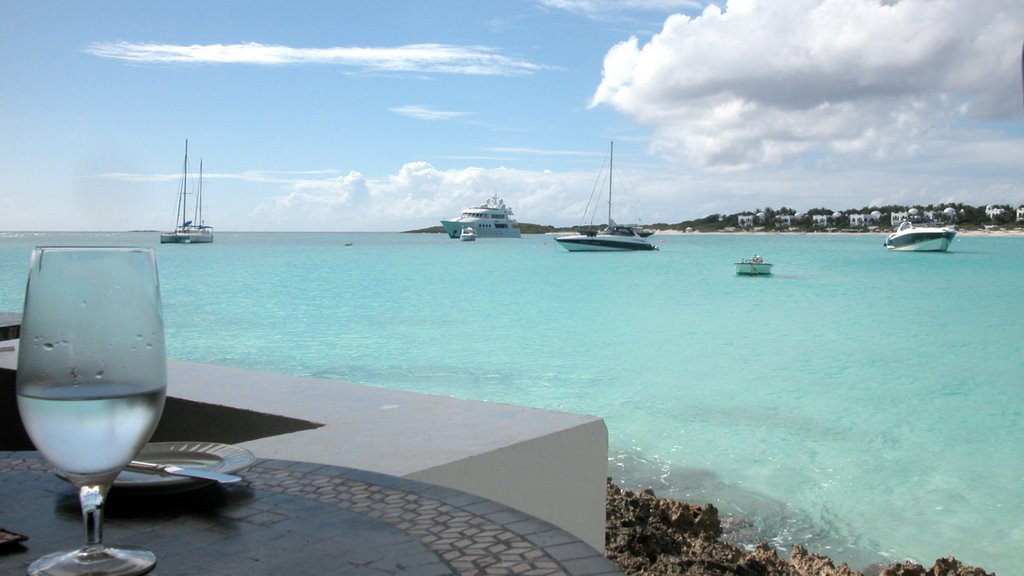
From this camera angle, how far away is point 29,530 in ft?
3.48

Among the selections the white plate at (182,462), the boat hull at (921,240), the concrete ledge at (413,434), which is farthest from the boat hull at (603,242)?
the white plate at (182,462)

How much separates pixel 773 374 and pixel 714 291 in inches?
780

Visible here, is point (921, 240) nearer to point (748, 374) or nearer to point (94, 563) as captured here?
point (748, 374)

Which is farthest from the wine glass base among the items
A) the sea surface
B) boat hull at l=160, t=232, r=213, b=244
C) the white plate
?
boat hull at l=160, t=232, r=213, b=244

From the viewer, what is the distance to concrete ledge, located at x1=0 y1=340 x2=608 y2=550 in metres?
2.54

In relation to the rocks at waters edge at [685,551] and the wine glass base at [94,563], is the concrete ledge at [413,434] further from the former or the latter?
the wine glass base at [94,563]

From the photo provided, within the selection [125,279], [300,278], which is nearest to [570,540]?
[125,279]

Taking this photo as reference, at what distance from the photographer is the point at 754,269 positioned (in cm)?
4188

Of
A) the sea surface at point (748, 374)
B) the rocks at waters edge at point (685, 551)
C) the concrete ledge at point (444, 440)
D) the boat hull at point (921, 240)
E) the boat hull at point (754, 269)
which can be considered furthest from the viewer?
the boat hull at point (921, 240)

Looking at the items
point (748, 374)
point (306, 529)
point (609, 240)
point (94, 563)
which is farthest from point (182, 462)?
point (609, 240)

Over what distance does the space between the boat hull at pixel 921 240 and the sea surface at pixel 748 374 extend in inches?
Result: 1114

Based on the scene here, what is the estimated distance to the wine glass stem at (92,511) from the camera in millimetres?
833

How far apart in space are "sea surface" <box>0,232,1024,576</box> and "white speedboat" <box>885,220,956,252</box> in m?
28.1

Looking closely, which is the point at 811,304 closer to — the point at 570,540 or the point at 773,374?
the point at 773,374
